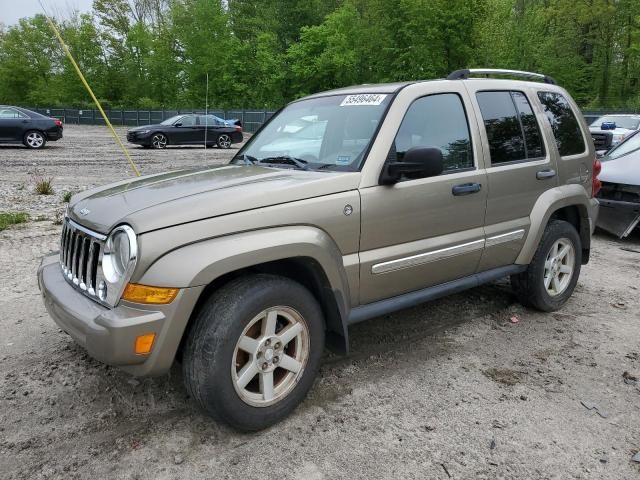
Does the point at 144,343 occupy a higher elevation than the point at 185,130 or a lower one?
lower

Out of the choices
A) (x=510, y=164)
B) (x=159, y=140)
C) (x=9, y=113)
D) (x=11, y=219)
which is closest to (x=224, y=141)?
(x=159, y=140)

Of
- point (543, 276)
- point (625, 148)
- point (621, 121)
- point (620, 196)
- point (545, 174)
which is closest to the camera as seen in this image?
point (545, 174)

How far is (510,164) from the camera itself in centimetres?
403

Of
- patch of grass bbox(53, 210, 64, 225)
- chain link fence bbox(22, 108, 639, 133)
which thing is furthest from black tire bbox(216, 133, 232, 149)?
patch of grass bbox(53, 210, 64, 225)

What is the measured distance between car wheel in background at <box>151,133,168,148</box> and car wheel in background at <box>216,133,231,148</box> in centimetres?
270

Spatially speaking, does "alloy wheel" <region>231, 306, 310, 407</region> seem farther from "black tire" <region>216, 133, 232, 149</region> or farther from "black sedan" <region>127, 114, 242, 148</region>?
"black tire" <region>216, 133, 232, 149</region>

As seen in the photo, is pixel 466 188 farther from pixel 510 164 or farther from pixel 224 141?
pixel 224 141

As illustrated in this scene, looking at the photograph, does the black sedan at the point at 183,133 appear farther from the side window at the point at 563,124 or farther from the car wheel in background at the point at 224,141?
the side window at the point at 563,124

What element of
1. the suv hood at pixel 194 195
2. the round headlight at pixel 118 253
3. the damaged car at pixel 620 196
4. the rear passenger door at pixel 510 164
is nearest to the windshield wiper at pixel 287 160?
the suv hood at pixel 194 195

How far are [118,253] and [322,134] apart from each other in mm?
1632

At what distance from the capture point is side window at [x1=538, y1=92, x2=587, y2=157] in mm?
4512

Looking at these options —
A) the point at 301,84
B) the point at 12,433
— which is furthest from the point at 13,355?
the point at 301,84

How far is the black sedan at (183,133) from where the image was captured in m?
21.5

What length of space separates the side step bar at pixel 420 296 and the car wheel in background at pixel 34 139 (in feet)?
61.3
